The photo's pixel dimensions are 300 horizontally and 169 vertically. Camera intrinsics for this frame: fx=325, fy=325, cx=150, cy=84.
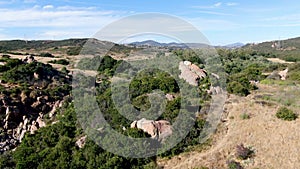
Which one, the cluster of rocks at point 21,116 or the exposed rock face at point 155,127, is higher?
the exposed rock face at point 155,127

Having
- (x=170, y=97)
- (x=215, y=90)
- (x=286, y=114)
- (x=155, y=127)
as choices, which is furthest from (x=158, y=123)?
(x=215, y=90)

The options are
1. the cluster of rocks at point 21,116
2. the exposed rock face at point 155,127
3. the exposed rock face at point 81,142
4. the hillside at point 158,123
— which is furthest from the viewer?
the cluster of rocks at point 21,116

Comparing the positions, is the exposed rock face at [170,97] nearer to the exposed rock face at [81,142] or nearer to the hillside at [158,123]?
the hillside at [158,123]

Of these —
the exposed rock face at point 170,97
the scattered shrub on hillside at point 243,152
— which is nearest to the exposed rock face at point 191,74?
the exposed rock face at point 170,97

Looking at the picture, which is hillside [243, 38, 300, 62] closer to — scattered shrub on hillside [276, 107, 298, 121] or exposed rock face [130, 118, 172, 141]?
scattered shrub on hillside [276, 107, 298, 121]

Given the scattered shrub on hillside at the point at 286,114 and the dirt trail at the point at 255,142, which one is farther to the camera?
the scattered shrub on hillside at the point at 286,114

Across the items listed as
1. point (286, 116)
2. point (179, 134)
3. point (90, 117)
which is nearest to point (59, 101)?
point (90, 117)

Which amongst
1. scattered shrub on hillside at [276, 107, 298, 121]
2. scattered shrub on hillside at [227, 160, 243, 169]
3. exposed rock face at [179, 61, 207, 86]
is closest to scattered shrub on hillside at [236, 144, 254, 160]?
scattered shrub on hillside at [227, 160, 243, 169]
